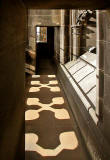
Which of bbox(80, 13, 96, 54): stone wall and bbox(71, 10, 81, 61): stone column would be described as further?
bbox(71, 10, 81, 61): stone column

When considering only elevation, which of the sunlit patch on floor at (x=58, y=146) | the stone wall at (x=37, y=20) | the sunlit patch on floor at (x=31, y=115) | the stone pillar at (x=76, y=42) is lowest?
the sunlit patch on floor at (x=58, y=146)

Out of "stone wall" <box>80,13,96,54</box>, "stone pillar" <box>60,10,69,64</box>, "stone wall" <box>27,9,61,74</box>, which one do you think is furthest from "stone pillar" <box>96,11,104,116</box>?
"stone wall" <box>27,9,61,74</box>

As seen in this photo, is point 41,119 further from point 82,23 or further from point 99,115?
point 82,23

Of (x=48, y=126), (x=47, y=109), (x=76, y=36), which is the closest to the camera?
(x=48, y=126)

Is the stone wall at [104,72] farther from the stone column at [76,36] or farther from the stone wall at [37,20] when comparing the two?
the stone wall at [37,20]

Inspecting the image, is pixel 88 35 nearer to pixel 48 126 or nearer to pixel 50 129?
pixel 48 126

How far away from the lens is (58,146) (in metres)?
3.99

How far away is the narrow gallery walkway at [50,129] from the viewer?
373 centimetres

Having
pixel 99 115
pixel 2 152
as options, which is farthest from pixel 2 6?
pixel 99 115

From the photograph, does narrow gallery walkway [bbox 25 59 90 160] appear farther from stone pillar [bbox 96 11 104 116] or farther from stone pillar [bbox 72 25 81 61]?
stone pillar [bbox 72 25 81 61]

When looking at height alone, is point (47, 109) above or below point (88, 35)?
below

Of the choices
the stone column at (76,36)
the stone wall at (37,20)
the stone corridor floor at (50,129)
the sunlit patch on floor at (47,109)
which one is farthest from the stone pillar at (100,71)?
the stone wall at (37,20)

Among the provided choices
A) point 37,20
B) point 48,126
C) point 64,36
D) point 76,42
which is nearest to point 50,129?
point 48,126

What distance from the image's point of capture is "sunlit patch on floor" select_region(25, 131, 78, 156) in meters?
3.81
